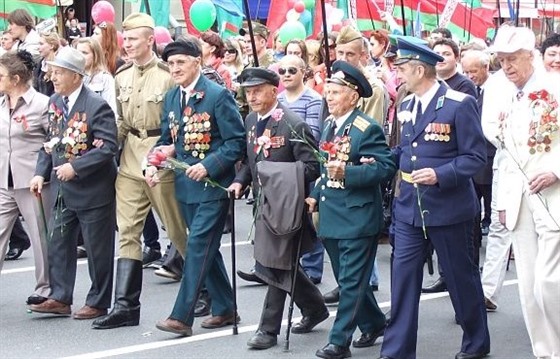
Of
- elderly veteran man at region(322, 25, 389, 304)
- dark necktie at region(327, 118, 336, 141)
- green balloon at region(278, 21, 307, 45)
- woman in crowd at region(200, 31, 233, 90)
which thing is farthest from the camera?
green balloon at region(278, 21, 307, 45)

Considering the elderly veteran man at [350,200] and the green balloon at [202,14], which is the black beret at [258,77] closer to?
the elderly veteran man at [350,200]

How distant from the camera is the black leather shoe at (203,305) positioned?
8875 millimetres

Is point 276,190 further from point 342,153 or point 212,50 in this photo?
point 212,50

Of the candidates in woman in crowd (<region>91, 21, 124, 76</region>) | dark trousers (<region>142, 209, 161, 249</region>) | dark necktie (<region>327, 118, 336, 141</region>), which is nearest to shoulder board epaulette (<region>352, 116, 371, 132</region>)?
dark necktie (<region>327, 118, 336, 141</region>)

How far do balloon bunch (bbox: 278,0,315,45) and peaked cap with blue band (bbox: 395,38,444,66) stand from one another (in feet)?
25.0

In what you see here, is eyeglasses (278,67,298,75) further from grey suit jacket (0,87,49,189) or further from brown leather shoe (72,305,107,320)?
brown leather shoe (72,305,107,320)

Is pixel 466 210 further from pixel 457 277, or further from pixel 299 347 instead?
pixel 299 347

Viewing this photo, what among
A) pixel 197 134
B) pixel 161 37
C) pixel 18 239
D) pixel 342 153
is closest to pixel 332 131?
pixel 342 153

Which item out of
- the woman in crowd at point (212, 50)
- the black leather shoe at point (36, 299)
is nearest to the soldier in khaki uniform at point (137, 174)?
the black leather shoe at point (36, 299)

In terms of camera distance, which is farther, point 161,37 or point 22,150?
point 161,37

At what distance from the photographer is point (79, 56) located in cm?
866

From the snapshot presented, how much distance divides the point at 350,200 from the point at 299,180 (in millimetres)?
393

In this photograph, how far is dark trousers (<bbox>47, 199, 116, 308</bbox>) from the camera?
8664mm

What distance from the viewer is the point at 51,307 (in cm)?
874
